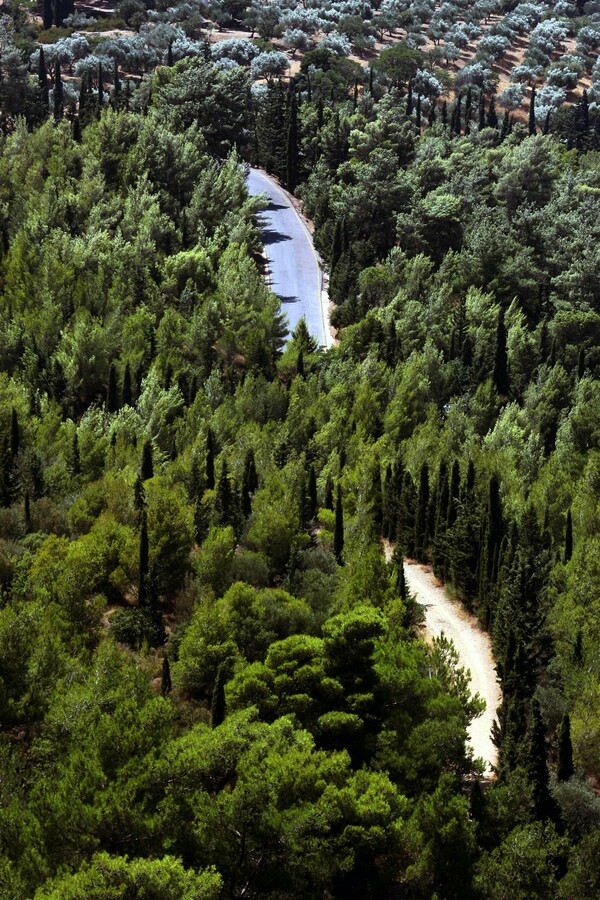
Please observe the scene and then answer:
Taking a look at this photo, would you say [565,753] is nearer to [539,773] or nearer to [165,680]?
[539,773]

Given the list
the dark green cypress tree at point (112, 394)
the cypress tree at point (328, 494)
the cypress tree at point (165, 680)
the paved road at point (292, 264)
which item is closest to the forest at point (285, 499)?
the cypress tree at point (165, 680)

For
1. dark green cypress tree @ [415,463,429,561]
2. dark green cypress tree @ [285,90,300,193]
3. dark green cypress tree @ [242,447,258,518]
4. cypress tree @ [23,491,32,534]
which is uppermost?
dark green cypress tree @ [285,90,300,193]

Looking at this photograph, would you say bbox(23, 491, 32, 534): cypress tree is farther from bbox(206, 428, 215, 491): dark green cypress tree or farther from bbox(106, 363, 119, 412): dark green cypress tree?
bbox(106, 363, 119, 412): dark green cypress tree

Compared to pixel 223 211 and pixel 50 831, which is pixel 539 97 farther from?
pixel 50 831

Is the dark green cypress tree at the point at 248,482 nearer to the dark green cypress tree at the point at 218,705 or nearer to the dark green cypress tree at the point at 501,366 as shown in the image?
the dark green cypress tree at the point at 218,705

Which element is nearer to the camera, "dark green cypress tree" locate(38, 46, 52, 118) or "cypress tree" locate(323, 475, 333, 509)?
"cypress tree" locate(323, 475, 333, 509)

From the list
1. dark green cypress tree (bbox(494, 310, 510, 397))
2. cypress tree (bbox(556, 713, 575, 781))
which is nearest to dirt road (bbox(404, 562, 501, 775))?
cypress tree (bbox(556, 713, 575, 781))

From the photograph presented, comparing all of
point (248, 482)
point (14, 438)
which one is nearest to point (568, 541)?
point (248, 482)
